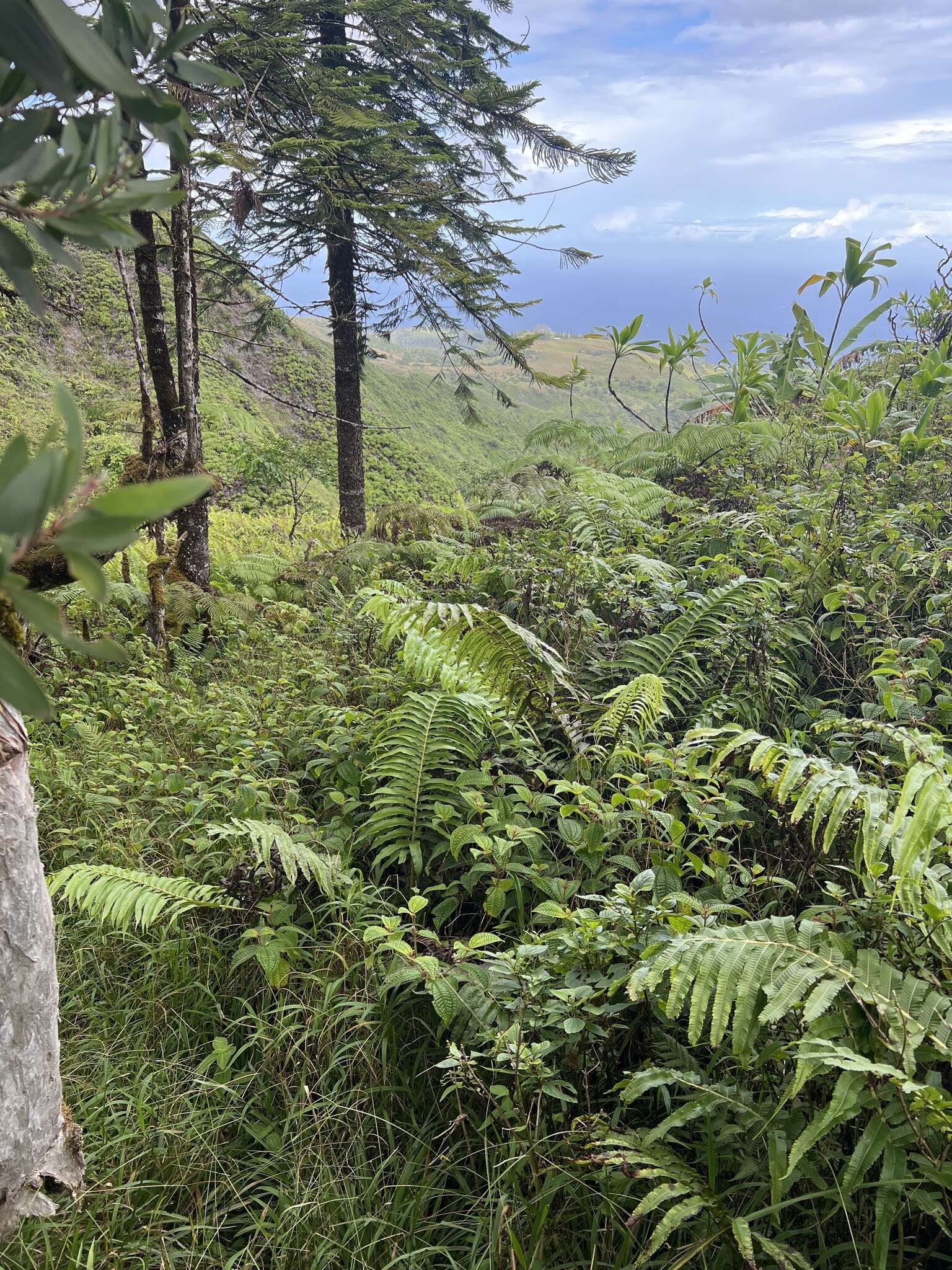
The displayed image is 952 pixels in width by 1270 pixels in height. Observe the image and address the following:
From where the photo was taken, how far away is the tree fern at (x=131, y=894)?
246 cm

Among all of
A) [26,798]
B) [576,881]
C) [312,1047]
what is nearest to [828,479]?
[576,881]

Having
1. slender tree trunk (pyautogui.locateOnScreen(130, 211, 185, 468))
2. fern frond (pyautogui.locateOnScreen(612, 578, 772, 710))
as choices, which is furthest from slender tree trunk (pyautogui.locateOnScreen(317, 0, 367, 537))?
fern frond (pyautogui.locateOnScreen(612, 578, 772, 710))

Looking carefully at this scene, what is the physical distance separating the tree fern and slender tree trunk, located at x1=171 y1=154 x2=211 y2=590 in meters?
3.92

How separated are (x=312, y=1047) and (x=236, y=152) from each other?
18.1 feet

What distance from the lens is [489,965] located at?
2201 mm

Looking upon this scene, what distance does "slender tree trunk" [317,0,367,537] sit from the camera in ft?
29.0

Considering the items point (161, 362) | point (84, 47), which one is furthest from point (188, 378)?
point (84, 47)

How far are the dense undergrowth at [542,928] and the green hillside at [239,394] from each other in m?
4.27

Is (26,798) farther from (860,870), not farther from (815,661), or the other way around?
(815,661)

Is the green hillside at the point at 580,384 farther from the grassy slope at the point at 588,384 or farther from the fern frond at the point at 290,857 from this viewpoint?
the fern frond at the point at 290,857

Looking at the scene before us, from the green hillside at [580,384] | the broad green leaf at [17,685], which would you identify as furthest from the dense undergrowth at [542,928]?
the green hillside at [580,384]

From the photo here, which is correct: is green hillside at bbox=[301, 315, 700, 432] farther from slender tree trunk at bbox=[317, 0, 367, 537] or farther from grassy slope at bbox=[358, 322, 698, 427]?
slender tree trunk at bbox=[317, 0, 367, 537]

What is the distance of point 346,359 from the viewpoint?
9117 millimetres

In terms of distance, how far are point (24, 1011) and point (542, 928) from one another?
4.88 feet
